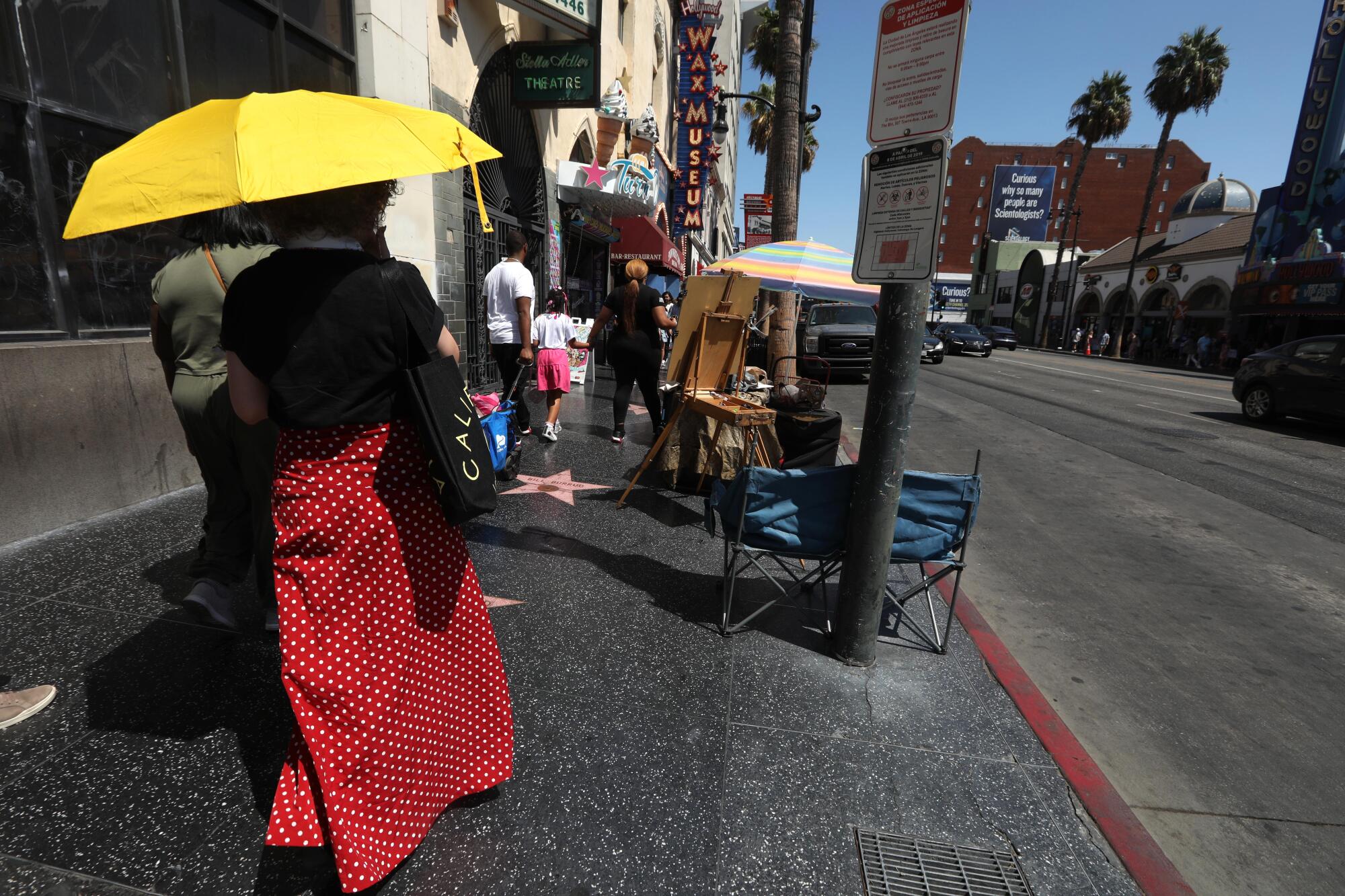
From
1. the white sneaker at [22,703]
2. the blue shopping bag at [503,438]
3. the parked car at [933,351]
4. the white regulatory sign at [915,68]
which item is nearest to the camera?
the white sneaker at [22,703]

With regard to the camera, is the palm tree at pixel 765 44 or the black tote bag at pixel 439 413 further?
the palm tree at pixel 765 44

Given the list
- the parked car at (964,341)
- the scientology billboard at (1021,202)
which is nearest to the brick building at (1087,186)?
the scientology billboard at (1021,202)

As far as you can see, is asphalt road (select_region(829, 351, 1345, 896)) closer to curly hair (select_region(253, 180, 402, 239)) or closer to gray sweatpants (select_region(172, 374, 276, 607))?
curly hair (select_region(253, 180, 402, 239))

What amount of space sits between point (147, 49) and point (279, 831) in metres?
5.50

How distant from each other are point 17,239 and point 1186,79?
156 ft

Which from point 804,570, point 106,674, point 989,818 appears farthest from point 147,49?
point 989,818

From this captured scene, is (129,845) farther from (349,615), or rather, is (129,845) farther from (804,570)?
(804,570)

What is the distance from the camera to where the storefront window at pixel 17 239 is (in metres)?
3.79

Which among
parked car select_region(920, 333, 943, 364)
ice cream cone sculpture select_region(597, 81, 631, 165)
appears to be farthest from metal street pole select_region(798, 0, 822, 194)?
parked car select_region(920, 333, 943, 364)

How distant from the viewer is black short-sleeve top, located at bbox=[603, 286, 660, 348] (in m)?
6.09

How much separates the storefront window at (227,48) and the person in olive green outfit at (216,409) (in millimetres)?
3376

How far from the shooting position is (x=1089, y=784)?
2459 mm

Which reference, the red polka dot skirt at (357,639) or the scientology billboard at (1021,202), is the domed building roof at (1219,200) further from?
the red polka dot skirt at (357,639)

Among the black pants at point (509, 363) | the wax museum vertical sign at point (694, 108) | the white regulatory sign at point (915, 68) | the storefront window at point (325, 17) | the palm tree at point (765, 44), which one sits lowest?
the black pants at point (509, 363)
